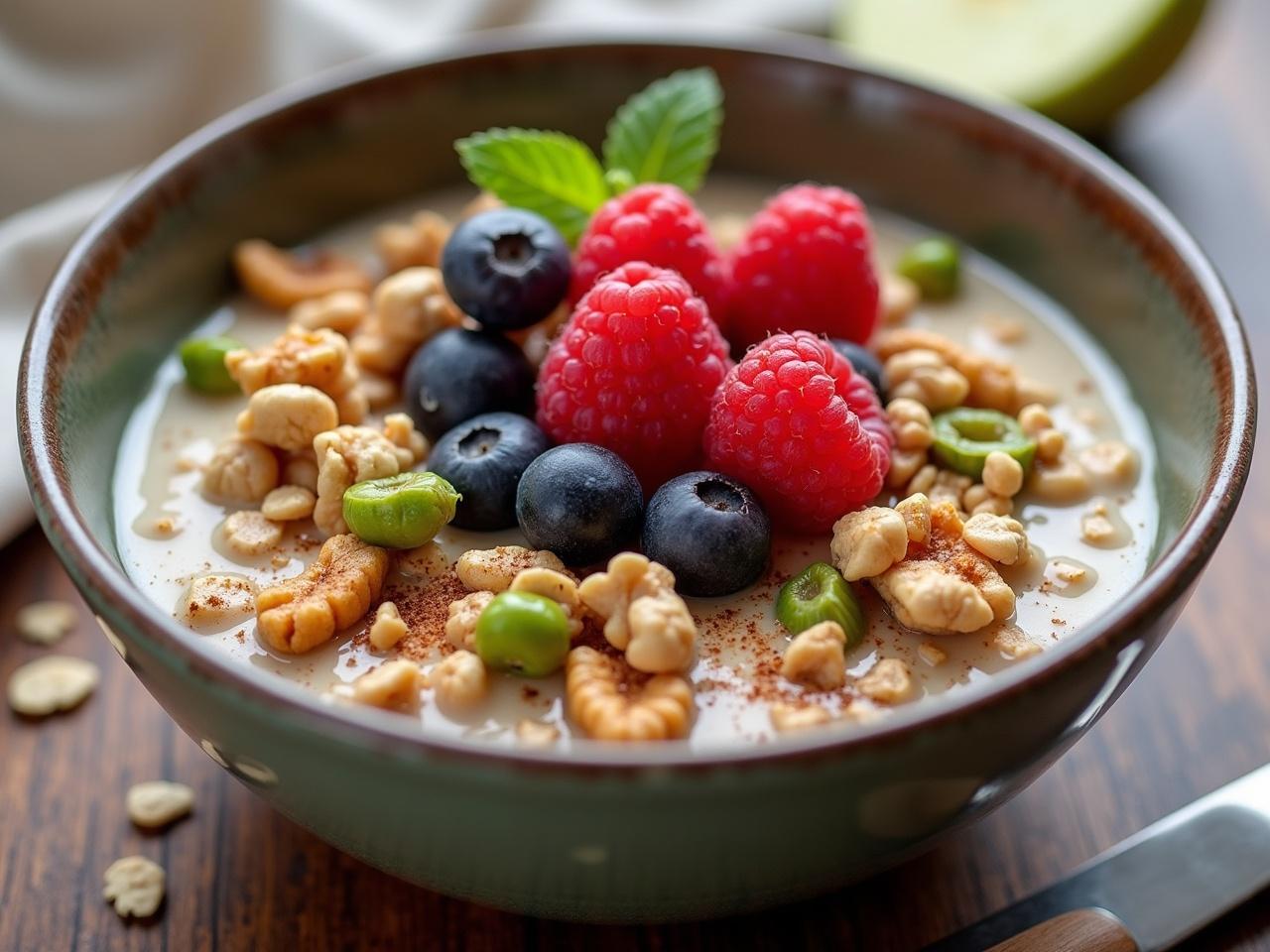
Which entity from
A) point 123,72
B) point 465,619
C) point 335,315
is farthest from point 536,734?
point 123,72

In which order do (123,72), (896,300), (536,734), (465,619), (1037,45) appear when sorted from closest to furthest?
(536,734)
(465,619)
(896,300)
(123,72)
(1037,45)

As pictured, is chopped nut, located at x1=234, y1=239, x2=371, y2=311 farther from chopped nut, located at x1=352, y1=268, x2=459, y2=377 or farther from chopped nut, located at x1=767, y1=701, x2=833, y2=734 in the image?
chopped nut, located at x1=767, y1=701, x2=833, y2=734

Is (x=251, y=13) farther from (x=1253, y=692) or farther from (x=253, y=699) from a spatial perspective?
(x=1253, y=692)

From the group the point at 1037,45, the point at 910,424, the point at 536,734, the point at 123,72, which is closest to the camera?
the point at 536,734

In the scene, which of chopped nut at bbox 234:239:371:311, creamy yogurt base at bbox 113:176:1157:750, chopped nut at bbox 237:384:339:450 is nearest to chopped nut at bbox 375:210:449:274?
chopped nut at bbox 234:239:371:311

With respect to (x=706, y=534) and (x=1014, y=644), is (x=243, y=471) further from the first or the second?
(x=1014, y=644)

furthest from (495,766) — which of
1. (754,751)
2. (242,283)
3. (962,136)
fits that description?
(962,136)

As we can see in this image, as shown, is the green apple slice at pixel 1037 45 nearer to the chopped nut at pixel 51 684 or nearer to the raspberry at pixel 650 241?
the raspberry at pixel 650 241
